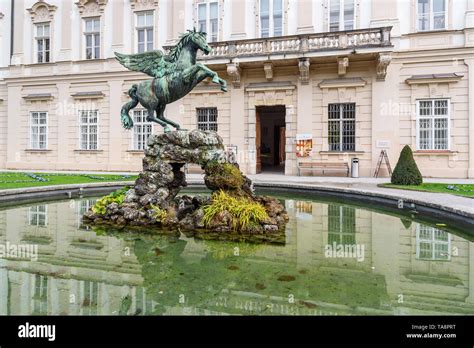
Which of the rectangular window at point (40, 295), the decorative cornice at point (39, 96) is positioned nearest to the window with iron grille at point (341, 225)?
the rectangular window at point (40, 295)

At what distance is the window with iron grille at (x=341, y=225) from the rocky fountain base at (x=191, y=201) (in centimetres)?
99

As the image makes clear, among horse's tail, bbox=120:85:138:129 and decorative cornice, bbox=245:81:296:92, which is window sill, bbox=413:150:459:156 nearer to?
decorative cornice, bbox=245:81:296:92

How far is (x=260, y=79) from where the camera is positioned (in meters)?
19.3

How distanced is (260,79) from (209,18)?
4.86 m

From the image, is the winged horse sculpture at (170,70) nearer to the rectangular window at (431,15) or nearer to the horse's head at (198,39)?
the horse's head at (198,39)

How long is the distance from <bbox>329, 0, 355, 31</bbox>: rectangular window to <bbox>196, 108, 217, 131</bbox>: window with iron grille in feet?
25.2

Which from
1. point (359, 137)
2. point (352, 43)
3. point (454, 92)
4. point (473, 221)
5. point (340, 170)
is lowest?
point (473, 221)

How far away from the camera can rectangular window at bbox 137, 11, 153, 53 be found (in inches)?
849

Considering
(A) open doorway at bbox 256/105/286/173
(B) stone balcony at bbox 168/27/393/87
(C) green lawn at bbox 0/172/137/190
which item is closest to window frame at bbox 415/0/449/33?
(B) stone balcony at bbox 168/27/393/87

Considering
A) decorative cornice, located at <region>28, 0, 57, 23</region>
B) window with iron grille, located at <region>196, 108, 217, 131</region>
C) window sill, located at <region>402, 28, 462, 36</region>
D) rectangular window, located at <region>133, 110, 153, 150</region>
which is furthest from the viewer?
decorative cornice, located at <region>28, 0, 57, 23</region>

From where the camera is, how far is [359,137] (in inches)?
704
